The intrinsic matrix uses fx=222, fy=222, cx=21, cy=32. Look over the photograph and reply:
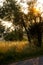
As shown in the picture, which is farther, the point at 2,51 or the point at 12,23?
the point at 12,23

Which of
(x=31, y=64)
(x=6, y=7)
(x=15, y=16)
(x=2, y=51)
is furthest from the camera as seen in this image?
(x=15, y=16)

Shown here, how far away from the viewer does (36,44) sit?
23.8 metres

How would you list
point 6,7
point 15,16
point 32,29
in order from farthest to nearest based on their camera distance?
point 32,29 < point 15,16 < point 6,7

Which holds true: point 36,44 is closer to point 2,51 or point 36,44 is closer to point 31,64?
point 2,51

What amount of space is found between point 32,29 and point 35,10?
217 cm

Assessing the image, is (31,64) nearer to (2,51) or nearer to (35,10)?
(2,51)

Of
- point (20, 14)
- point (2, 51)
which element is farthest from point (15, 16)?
point (2, 51)

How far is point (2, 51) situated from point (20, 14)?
8128 mm

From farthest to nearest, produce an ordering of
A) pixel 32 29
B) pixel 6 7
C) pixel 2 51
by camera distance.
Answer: pixel 32 29, pixel 6 7, pixel 2 51

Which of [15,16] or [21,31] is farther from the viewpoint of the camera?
[21,31]

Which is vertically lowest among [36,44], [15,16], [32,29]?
[36,44]

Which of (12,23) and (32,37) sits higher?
(12,23)

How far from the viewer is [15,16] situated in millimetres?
23219

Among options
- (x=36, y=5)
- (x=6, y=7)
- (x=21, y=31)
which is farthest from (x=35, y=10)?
(x=6, y=7)
